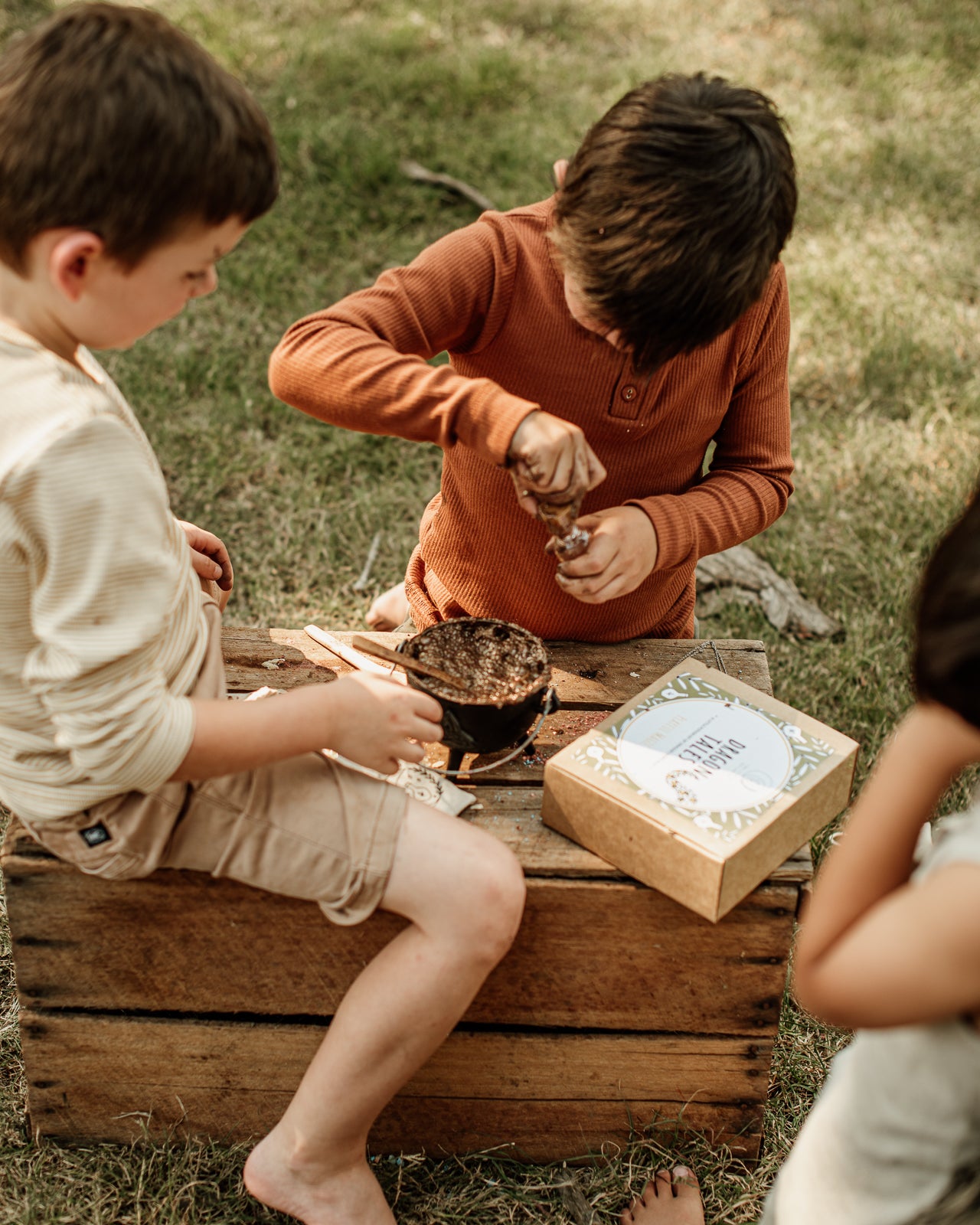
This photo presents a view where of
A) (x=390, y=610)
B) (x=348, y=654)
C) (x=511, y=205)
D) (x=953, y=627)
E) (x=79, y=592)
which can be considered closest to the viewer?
(x=953, y=627)

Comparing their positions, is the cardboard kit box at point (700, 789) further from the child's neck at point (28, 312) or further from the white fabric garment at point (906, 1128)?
the child's neck at point (28, 312)

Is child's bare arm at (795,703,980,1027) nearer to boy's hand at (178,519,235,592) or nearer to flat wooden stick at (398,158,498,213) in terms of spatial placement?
boy's hand at (178,519,235,592)

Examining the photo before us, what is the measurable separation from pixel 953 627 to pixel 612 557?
755mm

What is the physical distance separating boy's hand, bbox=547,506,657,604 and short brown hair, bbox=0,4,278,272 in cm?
67

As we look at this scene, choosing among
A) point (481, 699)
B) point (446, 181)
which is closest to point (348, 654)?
point (481, 699)

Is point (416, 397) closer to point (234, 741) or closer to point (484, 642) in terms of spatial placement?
point (484, 642)

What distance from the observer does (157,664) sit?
4.17ft

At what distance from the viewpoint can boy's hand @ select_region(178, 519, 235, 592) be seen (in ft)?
5.63

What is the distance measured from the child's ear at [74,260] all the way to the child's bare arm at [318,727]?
0.45 metres

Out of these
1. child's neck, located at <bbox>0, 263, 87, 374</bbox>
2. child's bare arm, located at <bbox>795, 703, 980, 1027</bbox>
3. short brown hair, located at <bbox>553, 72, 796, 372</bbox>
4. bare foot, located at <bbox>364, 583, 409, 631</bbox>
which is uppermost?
short brown hair, located at <bbox>553, 72, 796, 372</bbox>

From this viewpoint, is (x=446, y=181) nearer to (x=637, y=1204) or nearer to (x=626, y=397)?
(x=626, y=397)

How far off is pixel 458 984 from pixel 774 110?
1.15 meters

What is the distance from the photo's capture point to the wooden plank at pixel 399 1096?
157 cm

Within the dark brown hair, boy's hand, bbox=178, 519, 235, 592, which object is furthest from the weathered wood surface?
the dark brown hair
